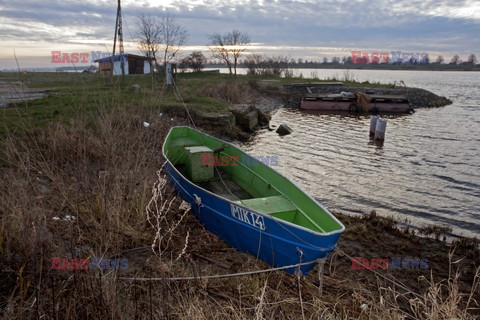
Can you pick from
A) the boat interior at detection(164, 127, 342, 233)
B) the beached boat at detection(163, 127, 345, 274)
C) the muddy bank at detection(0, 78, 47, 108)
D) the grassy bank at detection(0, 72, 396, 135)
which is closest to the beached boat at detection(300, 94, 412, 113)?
the grassy bank at detection(0, 72, 396, 135)

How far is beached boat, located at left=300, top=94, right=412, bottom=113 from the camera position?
89.5 ft

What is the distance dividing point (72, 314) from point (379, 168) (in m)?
11.7

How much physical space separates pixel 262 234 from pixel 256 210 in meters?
0.39

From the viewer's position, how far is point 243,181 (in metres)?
7.34

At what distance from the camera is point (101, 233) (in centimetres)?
433

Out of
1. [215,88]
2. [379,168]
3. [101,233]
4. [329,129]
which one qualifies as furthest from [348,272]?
[215,88]

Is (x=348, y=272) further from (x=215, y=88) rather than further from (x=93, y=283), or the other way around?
(x=215, y=88)

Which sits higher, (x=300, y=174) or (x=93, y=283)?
(x=93, y=283)

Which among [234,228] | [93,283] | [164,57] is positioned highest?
[164,57]

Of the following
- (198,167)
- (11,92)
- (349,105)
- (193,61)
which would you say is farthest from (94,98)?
(193,61)

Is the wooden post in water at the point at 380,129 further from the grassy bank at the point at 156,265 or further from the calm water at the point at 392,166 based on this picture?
the grassy bank at the point at 156,265

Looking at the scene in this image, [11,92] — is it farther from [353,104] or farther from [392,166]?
[353,104]

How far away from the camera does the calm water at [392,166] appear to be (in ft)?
28.3

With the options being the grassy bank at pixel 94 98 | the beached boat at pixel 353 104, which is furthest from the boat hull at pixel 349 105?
the grassy bank at pixel 94 98
